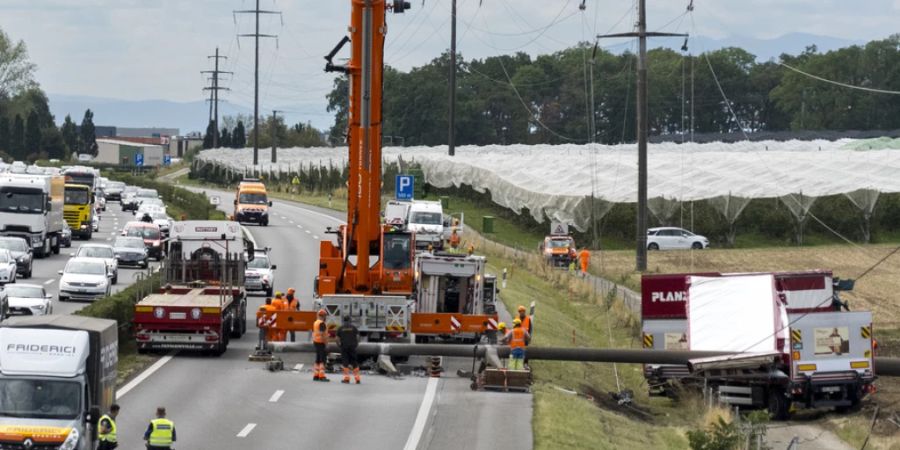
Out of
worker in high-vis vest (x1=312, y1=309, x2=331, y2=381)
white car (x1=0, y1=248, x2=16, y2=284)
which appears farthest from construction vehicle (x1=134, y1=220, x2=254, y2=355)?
white car (x1=0, y1=248, x2=16, y2=284)

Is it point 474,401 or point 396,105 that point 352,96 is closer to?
point 474,401

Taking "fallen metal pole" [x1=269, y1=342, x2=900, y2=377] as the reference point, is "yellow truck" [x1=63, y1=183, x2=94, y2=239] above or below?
above

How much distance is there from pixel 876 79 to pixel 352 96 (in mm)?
172562

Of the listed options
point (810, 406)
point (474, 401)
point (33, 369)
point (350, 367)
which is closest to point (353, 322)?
point (350, 367)

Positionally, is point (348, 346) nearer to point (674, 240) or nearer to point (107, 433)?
point (107, 433)

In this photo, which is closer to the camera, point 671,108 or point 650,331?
point 650,331

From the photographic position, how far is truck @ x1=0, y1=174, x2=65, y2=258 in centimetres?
6600

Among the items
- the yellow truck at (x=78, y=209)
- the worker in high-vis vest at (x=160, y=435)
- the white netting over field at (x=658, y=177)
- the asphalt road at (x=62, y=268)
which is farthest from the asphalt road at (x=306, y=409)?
the yellow truck at (x=78, y=209)

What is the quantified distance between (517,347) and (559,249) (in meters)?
37.7

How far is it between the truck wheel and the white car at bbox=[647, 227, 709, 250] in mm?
42859

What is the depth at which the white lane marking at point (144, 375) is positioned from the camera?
1238 inches

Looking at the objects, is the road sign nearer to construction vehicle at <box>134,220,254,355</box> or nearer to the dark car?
the dark car

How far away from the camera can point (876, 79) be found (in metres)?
198

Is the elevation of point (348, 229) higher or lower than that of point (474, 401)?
higher
